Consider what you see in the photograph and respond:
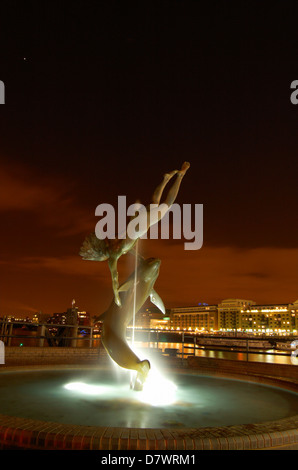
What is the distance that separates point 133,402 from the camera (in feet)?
21.0

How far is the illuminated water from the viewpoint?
5.24 meters

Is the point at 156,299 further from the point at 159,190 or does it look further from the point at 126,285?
the point at 159,190

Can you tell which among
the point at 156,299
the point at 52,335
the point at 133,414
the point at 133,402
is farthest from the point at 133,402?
the point at 52,335

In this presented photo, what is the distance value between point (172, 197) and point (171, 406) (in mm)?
3897

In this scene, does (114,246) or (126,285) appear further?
(126,285)

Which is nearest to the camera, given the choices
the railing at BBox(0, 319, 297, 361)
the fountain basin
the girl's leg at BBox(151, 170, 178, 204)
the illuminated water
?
the fountain basin

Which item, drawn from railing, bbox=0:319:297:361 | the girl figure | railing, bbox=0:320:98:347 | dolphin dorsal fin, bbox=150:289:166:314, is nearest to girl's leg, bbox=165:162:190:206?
the girl figure

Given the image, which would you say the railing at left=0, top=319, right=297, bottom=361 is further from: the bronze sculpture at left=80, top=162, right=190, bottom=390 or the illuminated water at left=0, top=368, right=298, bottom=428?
the bronze sculpture at left=80, top=162, right=190, bottom=390

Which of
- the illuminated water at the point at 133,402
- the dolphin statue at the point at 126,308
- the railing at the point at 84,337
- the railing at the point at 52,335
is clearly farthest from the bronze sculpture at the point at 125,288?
the railing at the point at 52,335

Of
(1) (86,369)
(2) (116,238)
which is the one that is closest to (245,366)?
(1) (86,369)

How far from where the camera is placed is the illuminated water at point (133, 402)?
17.2 ft

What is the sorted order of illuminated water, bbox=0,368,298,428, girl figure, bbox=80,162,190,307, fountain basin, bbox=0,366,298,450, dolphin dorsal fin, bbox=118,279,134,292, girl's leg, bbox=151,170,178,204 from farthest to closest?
dolphin dorsal fin, bbox=118,279,134,292 < girl figure, bbox=80,162,190,307 < girl's leg, bbox=151,170,178,204 < illuminated water, bbox=0,368,298,428 < fountain basin, bbox=0,366,298,450

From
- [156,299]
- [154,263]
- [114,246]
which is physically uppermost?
[114,246]
